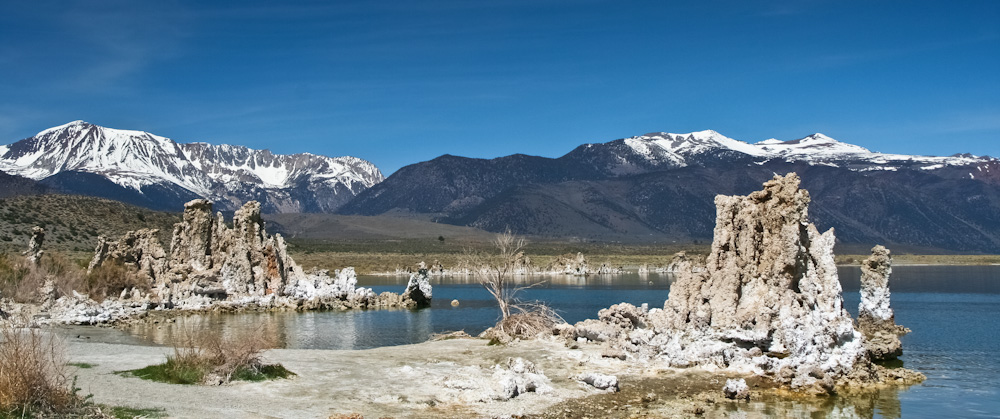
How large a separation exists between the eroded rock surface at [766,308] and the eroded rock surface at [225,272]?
88.5ft

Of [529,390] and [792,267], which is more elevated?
[792,267]

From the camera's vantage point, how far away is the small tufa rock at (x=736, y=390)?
57.7 ft

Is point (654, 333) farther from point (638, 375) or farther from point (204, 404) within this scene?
point (204, 404)

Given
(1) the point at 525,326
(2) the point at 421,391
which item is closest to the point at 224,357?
(2) the point at 421,391

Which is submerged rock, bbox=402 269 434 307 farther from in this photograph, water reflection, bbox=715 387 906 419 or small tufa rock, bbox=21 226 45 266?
water reflection, bbox=715 387 906 419

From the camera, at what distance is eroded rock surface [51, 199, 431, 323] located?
4412 centimetres

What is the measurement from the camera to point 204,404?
577 inches

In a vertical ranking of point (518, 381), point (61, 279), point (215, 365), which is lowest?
point (518, 381)

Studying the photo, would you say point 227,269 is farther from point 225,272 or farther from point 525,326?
point 525,326

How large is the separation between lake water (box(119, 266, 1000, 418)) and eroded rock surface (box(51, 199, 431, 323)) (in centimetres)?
274

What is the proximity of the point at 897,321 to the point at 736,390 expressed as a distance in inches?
917

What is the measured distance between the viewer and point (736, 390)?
57.7 ft

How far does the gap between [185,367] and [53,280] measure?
26.0 metres

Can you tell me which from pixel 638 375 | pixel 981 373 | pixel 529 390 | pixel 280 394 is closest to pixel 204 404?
pixel 280 394
